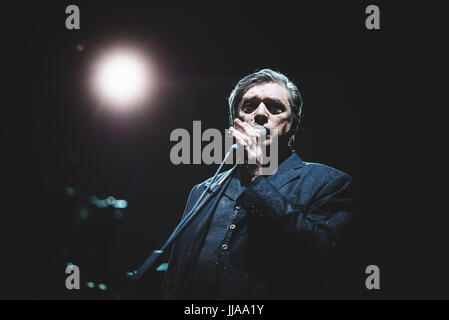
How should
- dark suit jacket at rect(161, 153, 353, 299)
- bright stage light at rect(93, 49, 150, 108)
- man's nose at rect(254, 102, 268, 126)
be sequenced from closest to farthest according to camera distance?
1. dark suit jacket at rect(161, 153, 353, 299)
2. man's nose at rect(254, 102, 268, 126)
3. bright stage light at rect(93, 49, 150, 108)

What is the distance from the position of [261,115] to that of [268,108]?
3.1 inches

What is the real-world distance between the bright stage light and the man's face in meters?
1.37

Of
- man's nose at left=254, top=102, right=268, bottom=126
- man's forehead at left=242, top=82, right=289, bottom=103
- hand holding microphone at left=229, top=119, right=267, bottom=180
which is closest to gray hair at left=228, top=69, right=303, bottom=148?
man's forehead at left=242, top=82, right=289, bottom=103

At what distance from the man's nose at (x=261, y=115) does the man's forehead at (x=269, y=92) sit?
3.3 inches

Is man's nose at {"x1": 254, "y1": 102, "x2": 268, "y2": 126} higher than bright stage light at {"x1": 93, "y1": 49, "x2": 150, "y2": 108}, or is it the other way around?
bright stage light at {"x1": 93, "y1": 49, "x2": 150, "y2": 108}

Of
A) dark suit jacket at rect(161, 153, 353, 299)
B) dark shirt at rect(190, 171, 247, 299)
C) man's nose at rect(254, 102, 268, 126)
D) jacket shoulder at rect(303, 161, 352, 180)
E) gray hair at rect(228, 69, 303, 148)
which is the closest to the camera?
dark suit jacket at rect(161, 153, 353, 299)

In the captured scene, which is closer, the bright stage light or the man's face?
the man's face

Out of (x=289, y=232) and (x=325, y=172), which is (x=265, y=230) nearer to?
(x=289, y=232)

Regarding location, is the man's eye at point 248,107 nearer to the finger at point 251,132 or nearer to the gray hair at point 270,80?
the gray hair at point 270,80

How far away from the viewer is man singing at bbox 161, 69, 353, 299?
4.03 ft

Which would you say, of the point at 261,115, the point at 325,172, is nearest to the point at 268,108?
the point at 261,115

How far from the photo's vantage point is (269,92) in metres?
1.72

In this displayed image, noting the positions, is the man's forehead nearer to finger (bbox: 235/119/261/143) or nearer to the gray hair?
the gray hair
